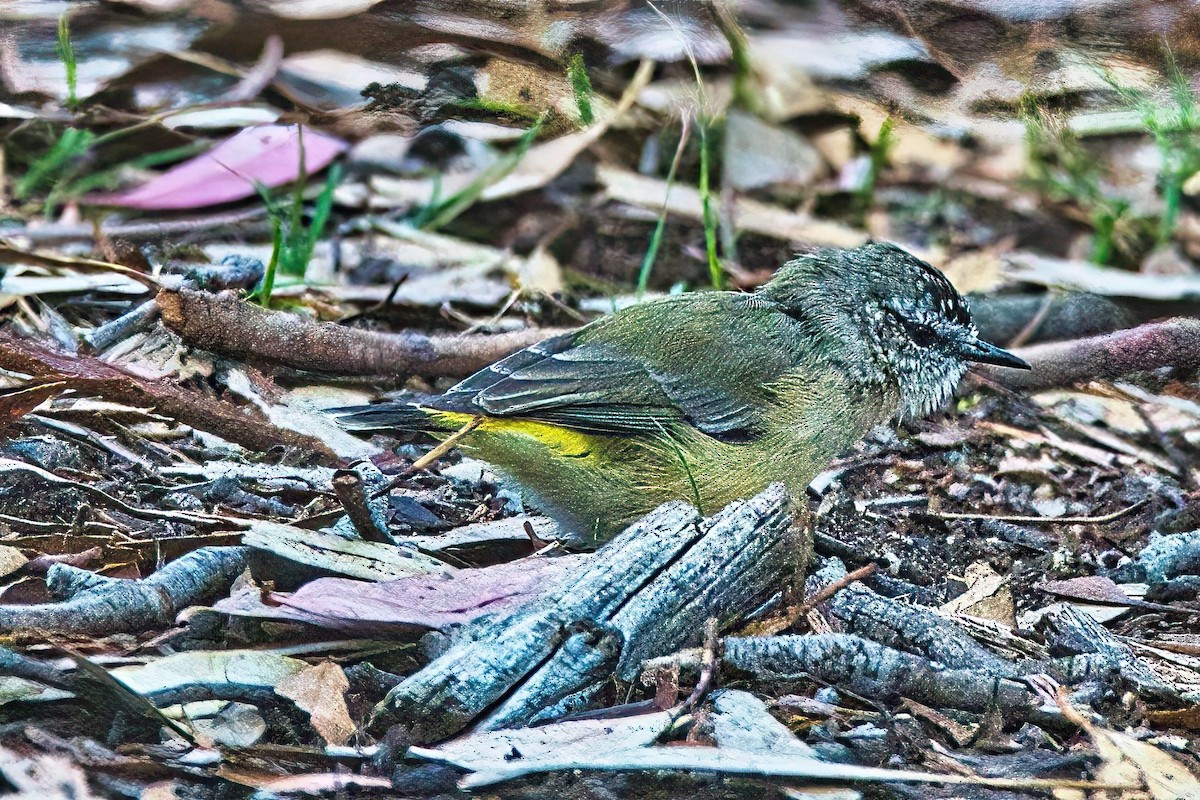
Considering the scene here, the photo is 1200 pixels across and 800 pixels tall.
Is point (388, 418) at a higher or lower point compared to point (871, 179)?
higher

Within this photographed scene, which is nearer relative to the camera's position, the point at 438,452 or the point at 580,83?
the point at 438,452

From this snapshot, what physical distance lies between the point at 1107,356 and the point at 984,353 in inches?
13.2

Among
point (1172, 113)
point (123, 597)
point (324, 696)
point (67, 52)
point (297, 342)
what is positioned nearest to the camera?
point (324, 696)

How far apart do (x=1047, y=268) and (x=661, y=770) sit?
3.17 meters

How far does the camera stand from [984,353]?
3488 millimetres

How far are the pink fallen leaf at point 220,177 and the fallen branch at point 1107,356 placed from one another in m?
2.09

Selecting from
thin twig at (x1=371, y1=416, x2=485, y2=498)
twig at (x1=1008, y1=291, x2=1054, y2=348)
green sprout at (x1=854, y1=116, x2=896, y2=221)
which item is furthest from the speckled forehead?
green sprout at (x1=854, y1=116, x2=896, y2=221)

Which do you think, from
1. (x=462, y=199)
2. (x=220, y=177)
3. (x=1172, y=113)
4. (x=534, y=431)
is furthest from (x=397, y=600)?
(x=462, y=199)

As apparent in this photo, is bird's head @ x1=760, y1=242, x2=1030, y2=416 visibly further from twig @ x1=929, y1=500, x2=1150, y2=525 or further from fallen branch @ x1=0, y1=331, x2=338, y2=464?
fallen branch @ x1=0, y1=331, x2=338, y2=464

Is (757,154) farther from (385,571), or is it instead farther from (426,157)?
Answer: (385,571)

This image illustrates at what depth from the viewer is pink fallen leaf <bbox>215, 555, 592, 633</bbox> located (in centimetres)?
228

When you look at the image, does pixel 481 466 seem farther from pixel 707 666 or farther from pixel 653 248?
pixel 653 248

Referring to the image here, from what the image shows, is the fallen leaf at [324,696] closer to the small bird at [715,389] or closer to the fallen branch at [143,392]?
the fallen branch at [143,392]

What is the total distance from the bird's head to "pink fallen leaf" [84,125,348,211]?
1.58 metres
